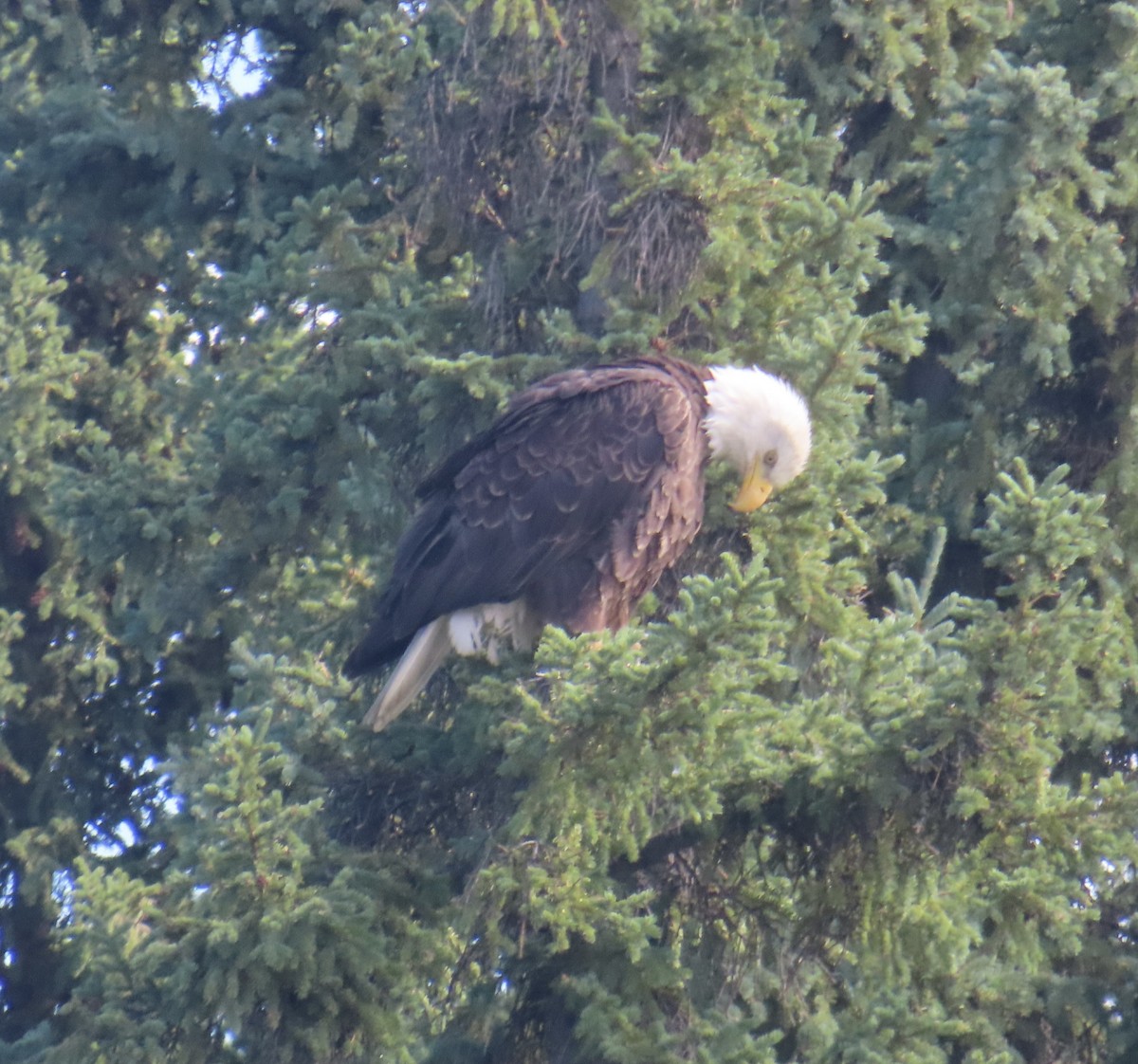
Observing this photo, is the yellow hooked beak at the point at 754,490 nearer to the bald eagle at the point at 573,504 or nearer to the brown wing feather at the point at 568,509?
the bald eagle at the point at 573,504

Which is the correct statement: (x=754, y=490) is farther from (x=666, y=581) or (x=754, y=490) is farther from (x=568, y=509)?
(x=666, y=581)

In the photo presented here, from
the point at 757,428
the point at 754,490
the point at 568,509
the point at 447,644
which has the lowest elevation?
the point at 447,644

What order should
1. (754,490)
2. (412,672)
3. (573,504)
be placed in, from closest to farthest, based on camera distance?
(754,490)
(412,672)
(573,504)

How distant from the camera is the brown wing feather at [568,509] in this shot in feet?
19.1

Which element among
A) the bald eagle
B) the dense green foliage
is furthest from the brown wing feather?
the dense green foliage

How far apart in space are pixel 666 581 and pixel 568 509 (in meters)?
0.60

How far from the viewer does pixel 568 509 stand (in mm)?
5945

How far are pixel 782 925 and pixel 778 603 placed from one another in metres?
1.01

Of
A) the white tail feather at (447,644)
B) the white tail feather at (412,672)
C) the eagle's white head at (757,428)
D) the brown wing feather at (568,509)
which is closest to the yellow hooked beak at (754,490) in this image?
the eagle's white head at (757,428)

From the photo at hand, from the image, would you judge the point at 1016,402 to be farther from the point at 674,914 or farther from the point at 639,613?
the point at 674,914

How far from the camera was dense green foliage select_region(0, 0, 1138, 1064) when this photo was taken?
4129 millimetres

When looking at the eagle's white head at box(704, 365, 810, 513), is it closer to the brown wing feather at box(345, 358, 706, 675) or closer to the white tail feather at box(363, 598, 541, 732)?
the brown wing feather at box(345, 358, 706, 675)

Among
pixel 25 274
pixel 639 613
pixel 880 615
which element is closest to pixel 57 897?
pixel 25 274

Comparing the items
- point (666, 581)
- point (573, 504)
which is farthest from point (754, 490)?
point (666, 581)
